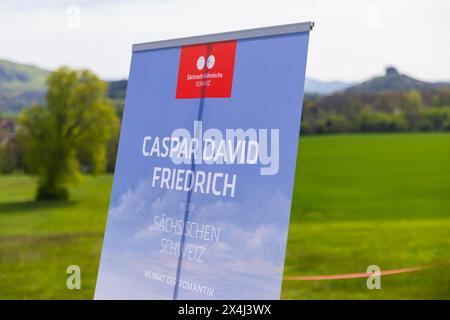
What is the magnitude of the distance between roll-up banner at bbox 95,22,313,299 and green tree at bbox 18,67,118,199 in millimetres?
5057

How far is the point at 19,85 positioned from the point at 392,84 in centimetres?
420

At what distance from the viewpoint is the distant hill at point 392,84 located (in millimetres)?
5887

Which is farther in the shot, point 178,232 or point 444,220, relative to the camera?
point 444,220

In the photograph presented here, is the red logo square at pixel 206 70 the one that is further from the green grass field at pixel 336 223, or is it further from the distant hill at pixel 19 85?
the distant hill at pixel 19 85

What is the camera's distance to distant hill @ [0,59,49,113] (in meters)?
7.17

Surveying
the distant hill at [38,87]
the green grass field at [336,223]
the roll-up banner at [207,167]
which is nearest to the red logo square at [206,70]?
the roll-up banner at [207,167]

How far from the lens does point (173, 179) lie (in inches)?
85.5

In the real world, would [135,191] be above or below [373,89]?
below

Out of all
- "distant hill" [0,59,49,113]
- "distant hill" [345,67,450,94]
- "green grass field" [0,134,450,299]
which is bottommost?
"green grass field" [0,134,450,299]

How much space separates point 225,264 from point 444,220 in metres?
4.91

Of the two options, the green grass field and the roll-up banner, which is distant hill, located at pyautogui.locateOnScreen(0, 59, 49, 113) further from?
the roll-up banner

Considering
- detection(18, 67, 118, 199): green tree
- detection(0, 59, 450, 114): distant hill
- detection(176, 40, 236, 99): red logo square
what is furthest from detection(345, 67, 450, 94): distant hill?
detection(176, 40, 236, 99): red logo square
